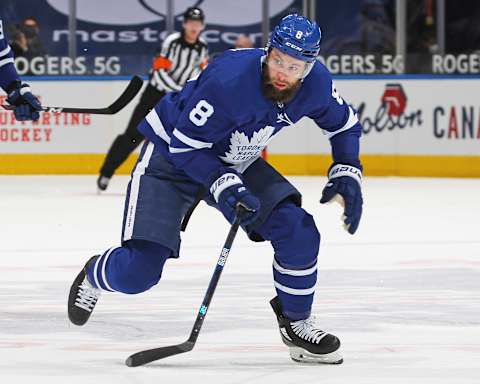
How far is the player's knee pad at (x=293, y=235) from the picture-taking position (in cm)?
388

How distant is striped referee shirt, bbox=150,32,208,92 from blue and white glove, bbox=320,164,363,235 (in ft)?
19.0

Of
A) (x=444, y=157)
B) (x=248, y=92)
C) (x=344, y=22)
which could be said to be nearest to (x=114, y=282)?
(x=248, y=92)

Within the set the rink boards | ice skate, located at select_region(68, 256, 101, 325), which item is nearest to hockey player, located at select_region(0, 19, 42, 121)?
ice skate, located at select_region(68, 256, 101, 325)

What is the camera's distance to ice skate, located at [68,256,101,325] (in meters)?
4.30

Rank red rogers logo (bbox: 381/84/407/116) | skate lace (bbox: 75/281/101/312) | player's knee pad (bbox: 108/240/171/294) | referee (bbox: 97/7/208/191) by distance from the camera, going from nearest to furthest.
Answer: player's knee pad (bbox: 108/240/171/294) < skate lace (bbox: 75/281/101/312) < referee (bbox: 97/7/208/191) < red rogers logo (bbox: 381/84/407/116)

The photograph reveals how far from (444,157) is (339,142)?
6.89 m

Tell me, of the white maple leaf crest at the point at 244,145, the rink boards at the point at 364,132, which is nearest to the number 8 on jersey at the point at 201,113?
the white maple leaf crest at the point at 244,145

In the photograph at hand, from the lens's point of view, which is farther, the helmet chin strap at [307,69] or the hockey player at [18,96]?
the hockey player at [18,96]

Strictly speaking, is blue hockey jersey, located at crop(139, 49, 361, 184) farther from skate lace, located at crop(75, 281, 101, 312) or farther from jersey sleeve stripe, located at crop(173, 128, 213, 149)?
skate lace, located at crop(75, 281, 101, 312)

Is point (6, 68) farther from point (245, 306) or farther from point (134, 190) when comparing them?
point (134, 190)

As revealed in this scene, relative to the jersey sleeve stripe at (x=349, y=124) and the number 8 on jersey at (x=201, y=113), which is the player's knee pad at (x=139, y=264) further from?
the jersey sleeve stripe at (x=349, y=124)

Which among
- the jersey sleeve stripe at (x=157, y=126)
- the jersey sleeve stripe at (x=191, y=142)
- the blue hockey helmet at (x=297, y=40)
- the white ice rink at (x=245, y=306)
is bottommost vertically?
the white ice rink at (x=245, y=306)

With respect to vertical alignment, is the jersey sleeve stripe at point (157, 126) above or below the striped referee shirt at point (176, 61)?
above

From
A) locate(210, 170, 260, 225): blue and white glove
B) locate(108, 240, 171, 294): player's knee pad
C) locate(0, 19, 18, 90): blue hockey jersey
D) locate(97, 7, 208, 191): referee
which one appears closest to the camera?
locate(210, 170, 260, 225): blue and white glove
